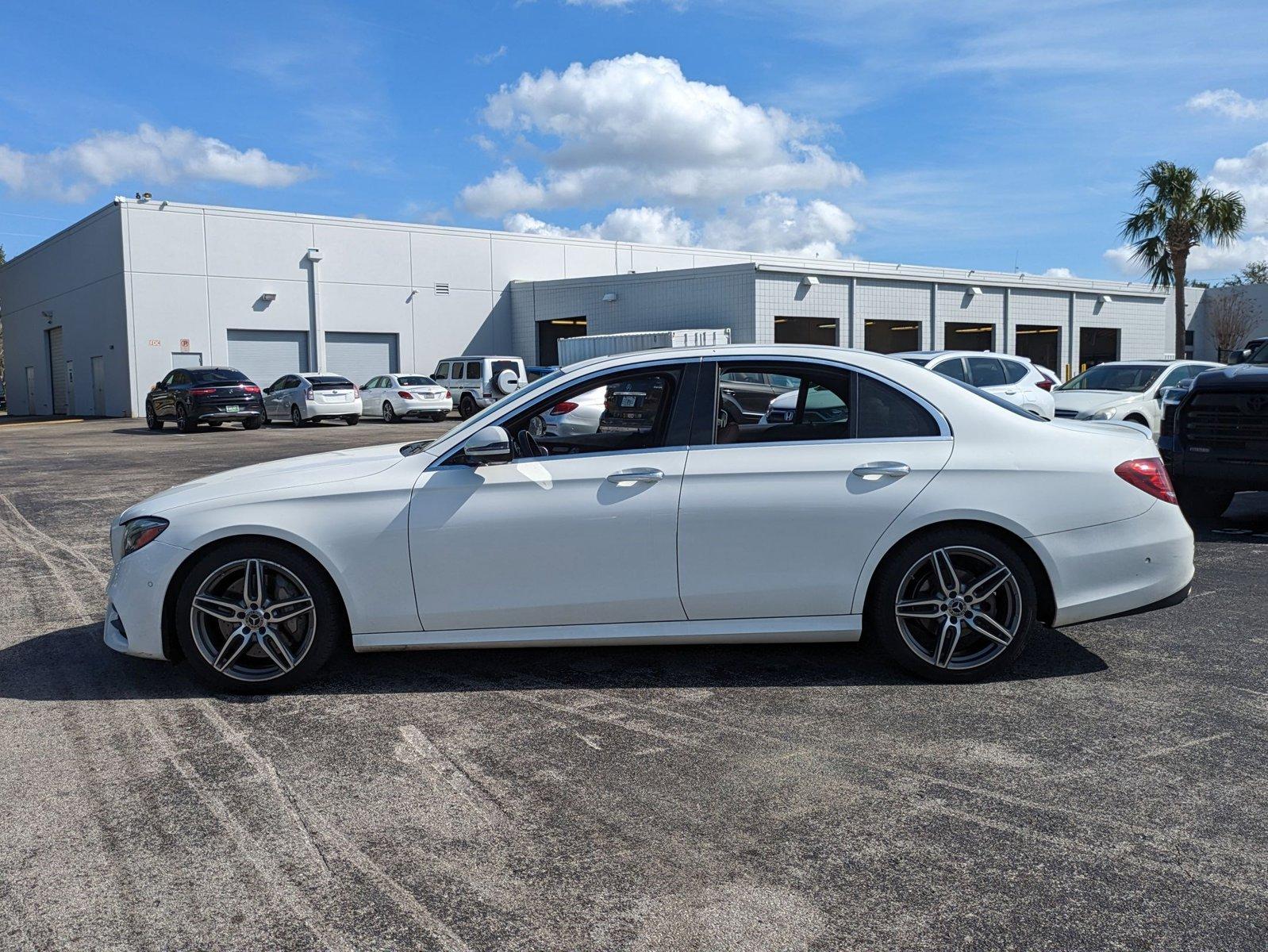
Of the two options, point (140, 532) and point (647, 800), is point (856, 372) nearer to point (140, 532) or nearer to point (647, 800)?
point (647, 800)

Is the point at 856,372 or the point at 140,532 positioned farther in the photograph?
the point at 856,372

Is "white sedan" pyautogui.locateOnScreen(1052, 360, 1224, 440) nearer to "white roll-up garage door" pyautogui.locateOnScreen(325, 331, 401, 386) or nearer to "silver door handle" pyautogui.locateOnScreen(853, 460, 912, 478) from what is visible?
"silver door handle" pyautogui.locateOnScreen(853, 460, 912, 478)

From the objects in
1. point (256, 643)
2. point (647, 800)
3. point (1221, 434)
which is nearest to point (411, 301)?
point (1221, 434)

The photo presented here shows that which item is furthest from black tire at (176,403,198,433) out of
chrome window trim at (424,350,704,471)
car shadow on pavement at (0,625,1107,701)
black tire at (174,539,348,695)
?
chrome window trim at (424,350,704,471)

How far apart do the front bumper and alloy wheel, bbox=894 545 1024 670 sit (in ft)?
10.7

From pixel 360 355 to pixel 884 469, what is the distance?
36040mm

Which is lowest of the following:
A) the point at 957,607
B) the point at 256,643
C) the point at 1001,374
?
the point at 256,643

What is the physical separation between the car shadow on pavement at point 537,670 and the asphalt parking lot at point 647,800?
2 centimetres

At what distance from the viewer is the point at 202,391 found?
25781 mm

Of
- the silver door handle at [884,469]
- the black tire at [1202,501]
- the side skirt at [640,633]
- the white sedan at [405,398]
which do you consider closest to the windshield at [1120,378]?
the black tire at [1202,501]

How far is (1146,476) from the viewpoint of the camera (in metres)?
4.74

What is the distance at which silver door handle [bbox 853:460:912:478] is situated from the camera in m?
4.59

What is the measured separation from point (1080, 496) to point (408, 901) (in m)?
3.36

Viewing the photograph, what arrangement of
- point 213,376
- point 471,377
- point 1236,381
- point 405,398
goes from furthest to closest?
point 471,377
point 405,398
point 213,376
point 1236,381
